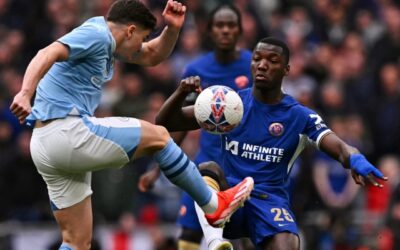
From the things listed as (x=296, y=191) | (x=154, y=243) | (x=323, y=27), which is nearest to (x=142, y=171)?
(x=154, y=243)

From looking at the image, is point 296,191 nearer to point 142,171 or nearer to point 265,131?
point 142,171

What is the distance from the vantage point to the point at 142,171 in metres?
16.3

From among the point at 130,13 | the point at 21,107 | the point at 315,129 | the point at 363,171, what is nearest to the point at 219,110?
the point at 315,129

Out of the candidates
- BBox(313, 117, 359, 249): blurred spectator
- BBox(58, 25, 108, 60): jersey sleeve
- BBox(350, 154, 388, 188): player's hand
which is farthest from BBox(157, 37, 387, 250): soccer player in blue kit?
BBox(313, 117, 359, 249): blurred spectator

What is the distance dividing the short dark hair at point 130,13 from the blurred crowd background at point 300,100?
5.18 m

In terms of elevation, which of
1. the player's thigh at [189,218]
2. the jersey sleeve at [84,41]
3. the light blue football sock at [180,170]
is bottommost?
the player's thigh at [189,218]

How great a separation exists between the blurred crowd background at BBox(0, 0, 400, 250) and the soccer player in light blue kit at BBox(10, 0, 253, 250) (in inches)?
190

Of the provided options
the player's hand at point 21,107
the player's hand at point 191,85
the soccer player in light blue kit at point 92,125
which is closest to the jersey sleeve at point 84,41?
the soccer player in light blue kit at point 92,125

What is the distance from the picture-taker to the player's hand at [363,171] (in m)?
9.31

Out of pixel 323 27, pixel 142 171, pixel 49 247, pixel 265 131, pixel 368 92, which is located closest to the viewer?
pixel 265 131

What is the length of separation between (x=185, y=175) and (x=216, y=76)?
3.01 metres

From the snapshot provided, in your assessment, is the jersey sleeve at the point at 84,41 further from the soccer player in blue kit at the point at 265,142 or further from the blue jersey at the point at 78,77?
the soccer player in blue kit at the point at 265,142

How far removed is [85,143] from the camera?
918 centimetres

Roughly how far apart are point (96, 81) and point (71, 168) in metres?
0.73
